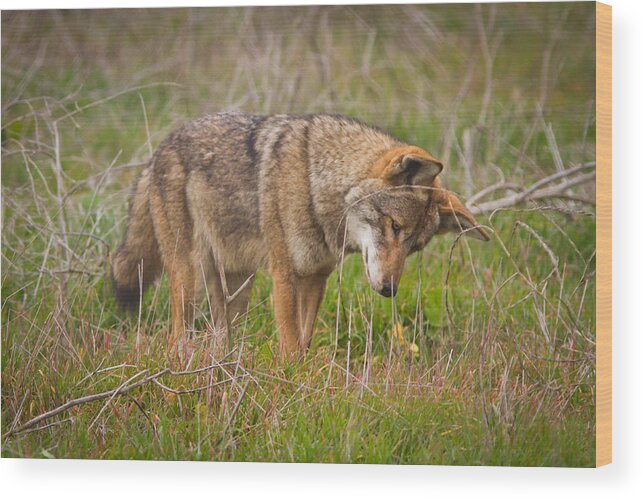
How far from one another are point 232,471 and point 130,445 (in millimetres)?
591

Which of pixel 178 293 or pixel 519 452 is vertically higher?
pixel 178 293

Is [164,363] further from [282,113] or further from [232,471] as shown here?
[282,113]

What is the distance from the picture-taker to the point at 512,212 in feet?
19.8

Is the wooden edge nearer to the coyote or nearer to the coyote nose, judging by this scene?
the coyote

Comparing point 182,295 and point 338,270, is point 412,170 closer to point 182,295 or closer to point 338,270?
point 338,270

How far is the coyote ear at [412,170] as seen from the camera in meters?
5.74

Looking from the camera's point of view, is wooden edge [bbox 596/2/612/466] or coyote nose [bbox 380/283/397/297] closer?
wooden edge [bbox 596/2/612/466]

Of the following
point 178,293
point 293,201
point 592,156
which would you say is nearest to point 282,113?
point 293,201

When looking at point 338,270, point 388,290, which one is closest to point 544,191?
point 388,290

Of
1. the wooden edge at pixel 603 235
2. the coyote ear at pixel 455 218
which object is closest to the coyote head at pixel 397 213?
the coyote ear at pixel 455 218

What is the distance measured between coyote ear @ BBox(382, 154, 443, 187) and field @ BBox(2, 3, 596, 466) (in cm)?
30

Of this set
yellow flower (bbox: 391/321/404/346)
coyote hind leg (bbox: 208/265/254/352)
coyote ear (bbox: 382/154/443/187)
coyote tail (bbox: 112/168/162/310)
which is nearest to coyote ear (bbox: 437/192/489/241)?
coyote ear (bbox: 382/154/443/187)

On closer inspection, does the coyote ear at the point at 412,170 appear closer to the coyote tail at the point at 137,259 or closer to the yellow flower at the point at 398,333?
the yellow flower at the point at 398,333

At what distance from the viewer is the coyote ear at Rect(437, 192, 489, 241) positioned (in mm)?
5879
